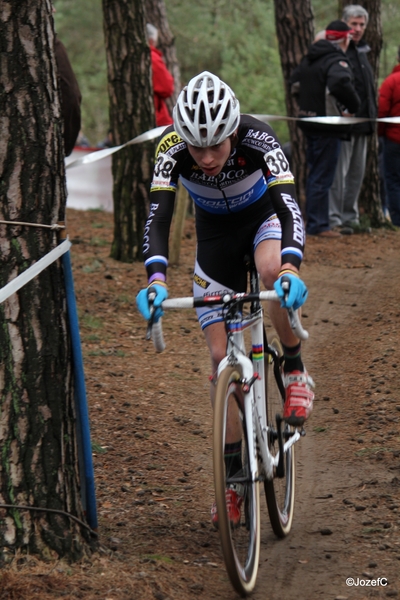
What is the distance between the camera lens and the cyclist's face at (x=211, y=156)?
4.17m

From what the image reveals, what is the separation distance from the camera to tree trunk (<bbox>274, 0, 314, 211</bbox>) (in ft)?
44.0

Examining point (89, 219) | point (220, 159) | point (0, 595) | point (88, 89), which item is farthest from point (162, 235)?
point (88, 89)

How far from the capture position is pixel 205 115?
4074mm

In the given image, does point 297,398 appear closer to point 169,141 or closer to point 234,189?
point 234,189

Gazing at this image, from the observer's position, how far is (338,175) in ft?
40.1

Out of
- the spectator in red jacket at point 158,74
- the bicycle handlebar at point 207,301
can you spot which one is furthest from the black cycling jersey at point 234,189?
the spectator in red jacket at point 158,74

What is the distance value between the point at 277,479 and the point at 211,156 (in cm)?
174

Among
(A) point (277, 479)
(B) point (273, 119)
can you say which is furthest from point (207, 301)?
(B) point (273, 119)

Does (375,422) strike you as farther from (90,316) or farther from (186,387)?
(90,316)

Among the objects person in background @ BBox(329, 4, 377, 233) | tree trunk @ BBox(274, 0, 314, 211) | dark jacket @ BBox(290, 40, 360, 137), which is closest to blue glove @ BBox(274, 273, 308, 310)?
dark jacket @ BBox(290, 40, 360, 137)

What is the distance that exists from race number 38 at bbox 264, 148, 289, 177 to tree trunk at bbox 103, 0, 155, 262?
5906 mm

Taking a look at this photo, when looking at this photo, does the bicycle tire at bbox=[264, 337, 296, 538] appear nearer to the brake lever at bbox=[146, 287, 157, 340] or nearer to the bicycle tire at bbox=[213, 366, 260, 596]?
the bicycle tire at bbox=[213, 366, 260, 596]

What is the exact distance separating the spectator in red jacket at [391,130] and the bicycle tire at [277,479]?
26.6 feet

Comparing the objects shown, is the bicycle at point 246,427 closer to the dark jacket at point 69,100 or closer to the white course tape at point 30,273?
the white course tape at point 30,273
